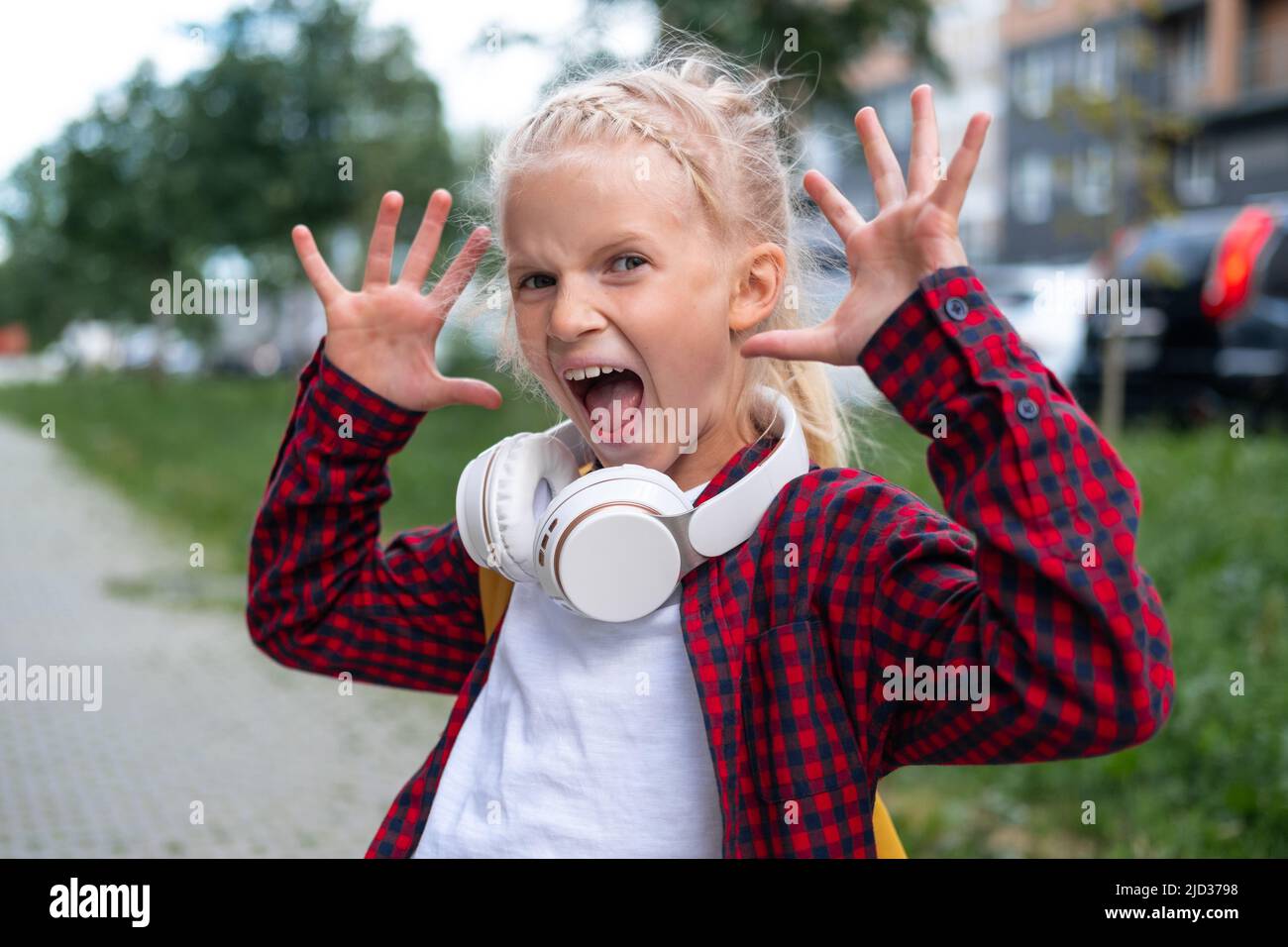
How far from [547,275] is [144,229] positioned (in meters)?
22.7

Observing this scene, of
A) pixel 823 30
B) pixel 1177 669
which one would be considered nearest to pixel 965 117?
pixel 823 30

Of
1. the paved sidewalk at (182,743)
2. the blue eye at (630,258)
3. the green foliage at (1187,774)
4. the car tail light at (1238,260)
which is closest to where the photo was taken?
the blue eye at (630,258)

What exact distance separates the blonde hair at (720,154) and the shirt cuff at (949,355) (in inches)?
13.7

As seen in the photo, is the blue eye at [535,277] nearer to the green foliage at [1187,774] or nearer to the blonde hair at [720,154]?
the blonde hair at [720,154]

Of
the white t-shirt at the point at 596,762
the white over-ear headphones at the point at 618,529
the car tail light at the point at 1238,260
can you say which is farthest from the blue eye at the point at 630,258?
the car tail light at the point at 1238,260

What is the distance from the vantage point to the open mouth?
1.75 metres

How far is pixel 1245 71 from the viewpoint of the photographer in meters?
29.9

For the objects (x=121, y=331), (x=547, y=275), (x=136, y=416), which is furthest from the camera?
(x=121, y=331)

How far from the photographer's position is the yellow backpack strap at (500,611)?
1763 millimetres

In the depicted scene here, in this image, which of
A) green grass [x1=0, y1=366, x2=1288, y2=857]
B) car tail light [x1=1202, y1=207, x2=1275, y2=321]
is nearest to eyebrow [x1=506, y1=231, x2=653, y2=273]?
green grass [x1=0, y1=366, x2=1288, y2=857]

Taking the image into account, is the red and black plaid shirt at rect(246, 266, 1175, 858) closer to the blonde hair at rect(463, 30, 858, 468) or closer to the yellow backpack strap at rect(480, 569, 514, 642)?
the yellow backpack strap at rect(480, 569, 514, 642)

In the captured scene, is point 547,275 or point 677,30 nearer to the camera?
point 547,275
